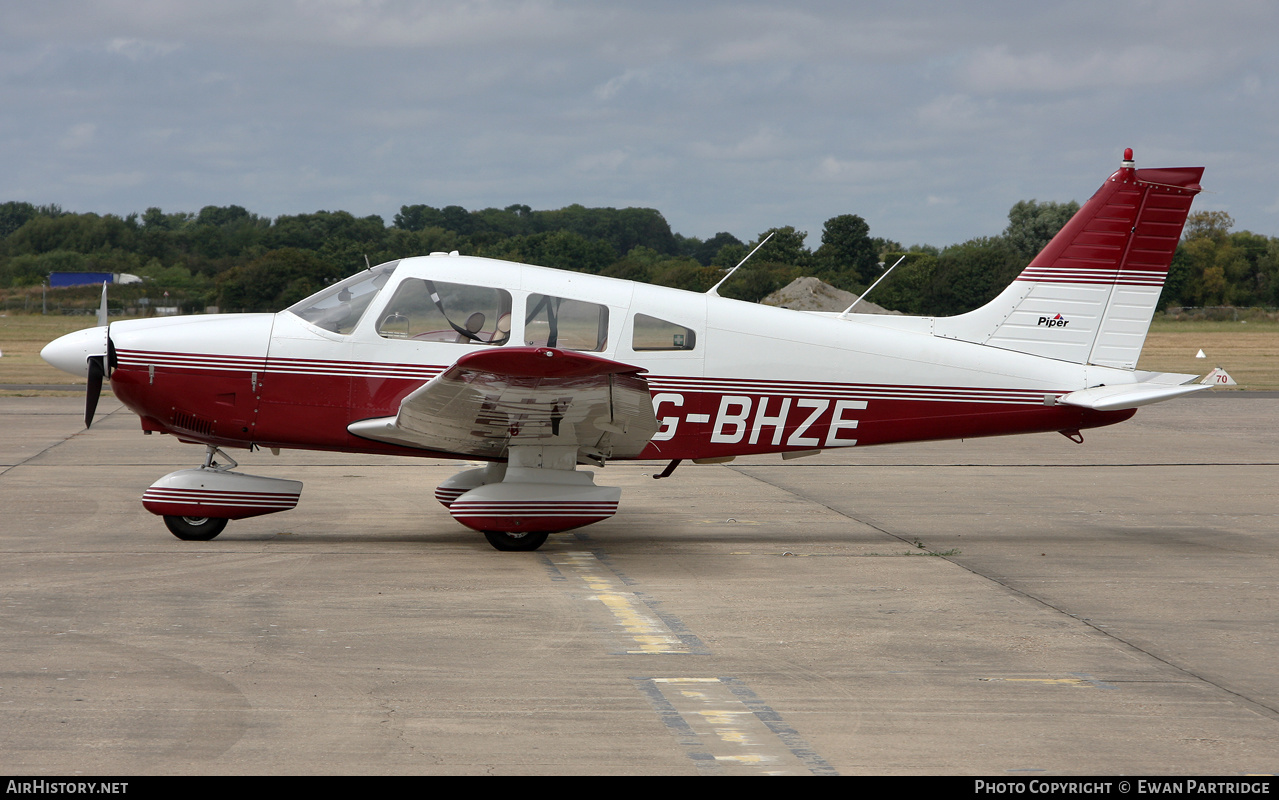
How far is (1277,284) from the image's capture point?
67.7m

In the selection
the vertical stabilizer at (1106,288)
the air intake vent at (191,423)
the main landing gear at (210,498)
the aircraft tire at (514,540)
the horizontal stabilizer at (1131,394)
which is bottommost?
the main landing gear at (210,498)

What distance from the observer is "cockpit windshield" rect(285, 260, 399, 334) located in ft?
28.5

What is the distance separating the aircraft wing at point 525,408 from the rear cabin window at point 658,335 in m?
0.71

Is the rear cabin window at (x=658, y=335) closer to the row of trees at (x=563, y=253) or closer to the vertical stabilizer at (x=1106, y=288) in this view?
the vertical stabilizer at (x=1106, y=288)

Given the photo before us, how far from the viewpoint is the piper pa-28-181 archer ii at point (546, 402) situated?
8461 millimetres

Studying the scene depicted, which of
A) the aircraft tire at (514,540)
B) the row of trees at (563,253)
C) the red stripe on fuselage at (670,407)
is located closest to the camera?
the red stripe on fuselage at (670,407)

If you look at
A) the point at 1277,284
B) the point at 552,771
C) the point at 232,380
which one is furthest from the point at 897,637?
the point at 1277,284

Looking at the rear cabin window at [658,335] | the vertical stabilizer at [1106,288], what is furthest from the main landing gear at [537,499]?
the vertical stabilizer at [1106,288]

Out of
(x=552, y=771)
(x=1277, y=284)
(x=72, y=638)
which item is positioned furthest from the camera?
(x=1277, y=284)

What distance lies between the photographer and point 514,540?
8.67 meters

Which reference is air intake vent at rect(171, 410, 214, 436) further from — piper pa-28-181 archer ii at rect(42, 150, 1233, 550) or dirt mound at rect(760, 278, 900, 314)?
dirt mound at rect(760, 278, 900, 314)

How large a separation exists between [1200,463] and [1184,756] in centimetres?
1130

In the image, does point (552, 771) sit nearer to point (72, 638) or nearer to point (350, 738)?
point (350, 738)

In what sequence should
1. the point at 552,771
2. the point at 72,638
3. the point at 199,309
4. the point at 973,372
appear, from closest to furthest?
the point at 552,771, the point at 72,638, the point at 973,372, the point at 199,309
